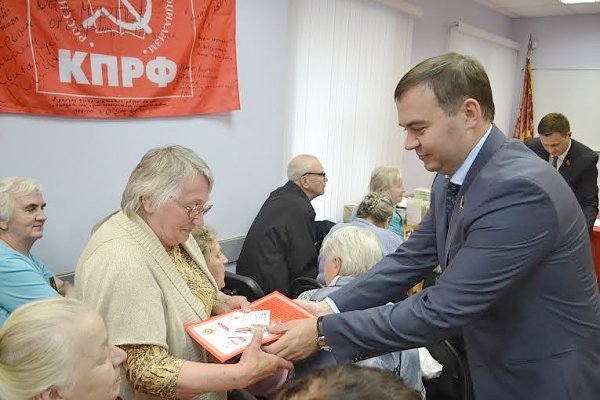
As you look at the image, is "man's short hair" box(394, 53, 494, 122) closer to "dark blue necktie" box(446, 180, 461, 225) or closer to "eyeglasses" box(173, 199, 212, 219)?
"dark blue necktie" box(446, 180, 461, 225)

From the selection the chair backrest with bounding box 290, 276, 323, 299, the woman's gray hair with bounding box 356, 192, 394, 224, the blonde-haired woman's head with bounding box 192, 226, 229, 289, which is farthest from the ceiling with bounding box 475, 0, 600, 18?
the blonde-haired woman's head with bounding box 192, 226, 229, 289

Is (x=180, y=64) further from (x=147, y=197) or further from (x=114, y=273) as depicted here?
(x=114, y=273)

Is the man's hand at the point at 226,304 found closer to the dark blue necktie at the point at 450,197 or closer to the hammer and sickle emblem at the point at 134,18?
the dark blue necktie at the point at 450,197

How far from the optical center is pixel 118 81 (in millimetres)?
2436

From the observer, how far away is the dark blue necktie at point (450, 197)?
130 cm

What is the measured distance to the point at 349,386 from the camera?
23.5 inches

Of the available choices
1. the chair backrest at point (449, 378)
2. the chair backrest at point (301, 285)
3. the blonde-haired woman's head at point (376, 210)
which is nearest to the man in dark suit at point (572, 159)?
the blonde-haired woman's head at point (376, 210)

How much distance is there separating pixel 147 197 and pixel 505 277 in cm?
99

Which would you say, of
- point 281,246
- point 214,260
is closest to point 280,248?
point 281,246

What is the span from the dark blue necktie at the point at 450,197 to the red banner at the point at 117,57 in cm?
180

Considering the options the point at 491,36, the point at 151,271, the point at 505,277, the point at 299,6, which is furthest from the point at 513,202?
the point at 491,36

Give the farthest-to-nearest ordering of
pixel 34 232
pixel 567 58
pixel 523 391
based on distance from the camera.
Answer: pixel 567 58 → pixel 34 232 → pixel 523 391

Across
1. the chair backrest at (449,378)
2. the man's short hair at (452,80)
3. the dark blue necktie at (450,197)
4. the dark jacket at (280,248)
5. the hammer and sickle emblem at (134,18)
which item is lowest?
the chair backrest at (449,378)

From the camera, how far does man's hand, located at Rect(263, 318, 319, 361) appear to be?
1.38m
